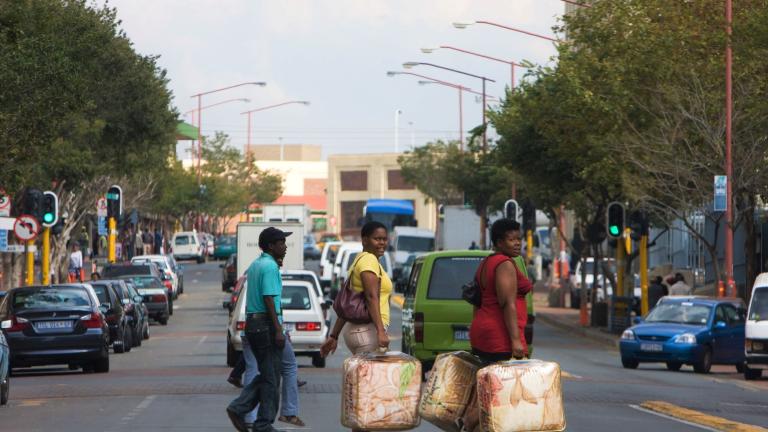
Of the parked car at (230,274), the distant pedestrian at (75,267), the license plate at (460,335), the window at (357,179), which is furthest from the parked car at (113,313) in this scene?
the window at (357,179)

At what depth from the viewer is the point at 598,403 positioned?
64.1 ft

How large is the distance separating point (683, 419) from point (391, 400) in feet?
20.0

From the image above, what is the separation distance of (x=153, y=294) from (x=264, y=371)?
104 feet

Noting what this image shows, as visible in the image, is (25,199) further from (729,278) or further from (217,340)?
(729,278)

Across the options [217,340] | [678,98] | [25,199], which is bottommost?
[217,340]

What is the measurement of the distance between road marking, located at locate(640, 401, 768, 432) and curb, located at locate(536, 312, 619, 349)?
741 inches

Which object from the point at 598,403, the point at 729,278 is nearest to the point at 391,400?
the point at 598,403

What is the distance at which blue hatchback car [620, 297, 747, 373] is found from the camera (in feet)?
95.7

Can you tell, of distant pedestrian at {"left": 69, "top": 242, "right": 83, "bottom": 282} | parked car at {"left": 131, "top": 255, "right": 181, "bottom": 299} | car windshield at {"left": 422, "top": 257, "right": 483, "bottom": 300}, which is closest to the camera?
car windshield at {"left": 422, "top": 257, "right": 483, "bottom": 300}

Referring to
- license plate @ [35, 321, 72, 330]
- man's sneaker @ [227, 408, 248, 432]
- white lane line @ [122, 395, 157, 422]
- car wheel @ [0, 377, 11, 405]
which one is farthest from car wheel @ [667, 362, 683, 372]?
man's sneaker @ [227, 408, 248, 432]

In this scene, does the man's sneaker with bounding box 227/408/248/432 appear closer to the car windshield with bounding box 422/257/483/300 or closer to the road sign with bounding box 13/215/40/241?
the car windshield with bounding box 422/257/483/300

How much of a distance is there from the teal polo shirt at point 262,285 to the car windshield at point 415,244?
68405 mm

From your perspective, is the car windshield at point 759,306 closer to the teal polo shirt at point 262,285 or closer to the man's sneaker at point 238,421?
the man's sneaker at point 238,421

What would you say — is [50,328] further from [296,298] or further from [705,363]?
[705,363]
